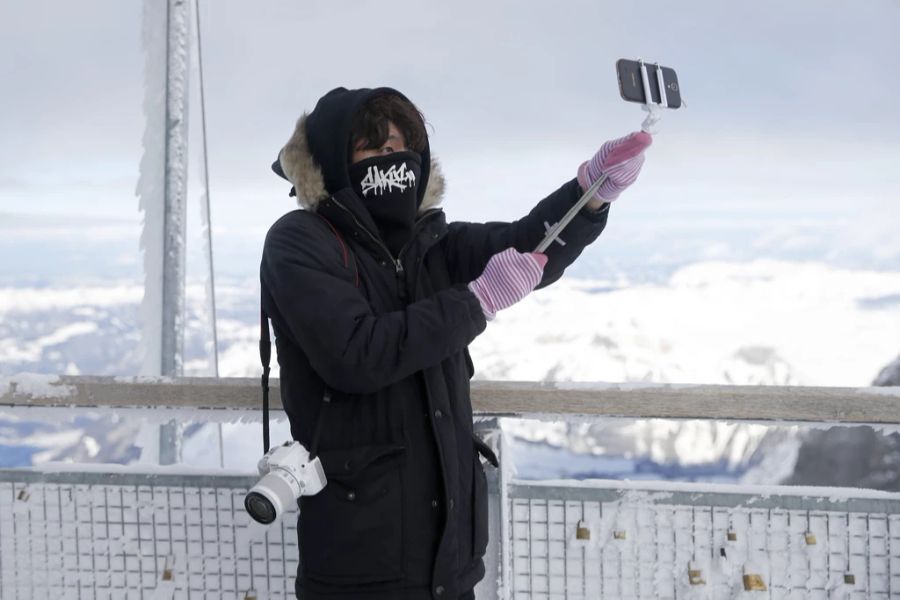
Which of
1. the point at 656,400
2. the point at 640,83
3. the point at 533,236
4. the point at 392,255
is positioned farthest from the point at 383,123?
the point at 656,400

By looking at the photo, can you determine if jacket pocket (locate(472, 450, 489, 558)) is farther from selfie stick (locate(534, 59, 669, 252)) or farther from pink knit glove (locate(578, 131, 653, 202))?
pink knit glove (locate(578, 131, 653, 202))

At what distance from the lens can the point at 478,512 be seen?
4.17 feet

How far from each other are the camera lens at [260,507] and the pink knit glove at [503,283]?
1.50 feet

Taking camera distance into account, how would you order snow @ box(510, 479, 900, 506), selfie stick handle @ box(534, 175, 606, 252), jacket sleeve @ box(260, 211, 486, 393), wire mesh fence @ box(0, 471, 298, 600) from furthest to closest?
wire mesh fence @ box(0, 471, 298, 600), snow @ box(510, 479, 900, 506), selfie stick handle @ box(534, 175, 606, 252), jacket sleeve @ box(260, 211, 486, 393)

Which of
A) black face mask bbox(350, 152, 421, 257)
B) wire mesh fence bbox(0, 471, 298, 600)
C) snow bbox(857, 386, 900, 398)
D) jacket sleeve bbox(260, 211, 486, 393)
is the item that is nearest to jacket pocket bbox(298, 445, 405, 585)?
jacket sleeve bbox(260, 211, 486, 393)

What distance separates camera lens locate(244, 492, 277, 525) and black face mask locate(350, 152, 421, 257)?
18.6 inches

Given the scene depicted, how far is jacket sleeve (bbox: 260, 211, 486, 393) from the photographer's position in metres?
1.07

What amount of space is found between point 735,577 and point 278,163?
4.12 ft

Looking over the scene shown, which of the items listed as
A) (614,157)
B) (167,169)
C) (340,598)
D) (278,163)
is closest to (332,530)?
(340,598)

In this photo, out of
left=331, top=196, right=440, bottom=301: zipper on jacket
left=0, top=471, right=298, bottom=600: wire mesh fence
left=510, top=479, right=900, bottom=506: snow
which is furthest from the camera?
left=0, top=471, right=298, bottom=600: wire mesh fence

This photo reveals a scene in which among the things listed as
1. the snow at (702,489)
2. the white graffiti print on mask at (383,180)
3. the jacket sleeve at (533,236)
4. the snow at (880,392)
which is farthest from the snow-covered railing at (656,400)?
the white graffiti print on mask at (383,180)

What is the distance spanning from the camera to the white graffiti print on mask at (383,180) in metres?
1.25

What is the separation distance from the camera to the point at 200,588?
5.42 ft

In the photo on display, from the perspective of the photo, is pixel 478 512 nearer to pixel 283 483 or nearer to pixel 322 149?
pixel 283 483
